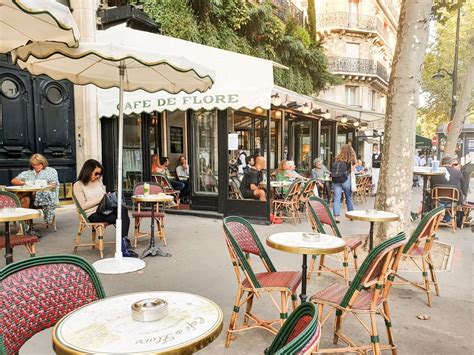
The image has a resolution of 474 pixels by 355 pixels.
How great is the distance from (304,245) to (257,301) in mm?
1203

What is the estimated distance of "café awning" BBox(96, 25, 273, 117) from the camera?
772cm

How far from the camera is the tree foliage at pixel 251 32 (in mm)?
11711

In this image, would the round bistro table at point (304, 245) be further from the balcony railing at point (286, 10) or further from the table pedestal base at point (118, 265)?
the balcony railing at point (286, 10)

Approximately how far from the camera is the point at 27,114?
909cm

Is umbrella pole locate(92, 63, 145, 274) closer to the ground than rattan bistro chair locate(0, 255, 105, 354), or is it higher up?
closer to the ground

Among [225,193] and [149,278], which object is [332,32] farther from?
[149,278]

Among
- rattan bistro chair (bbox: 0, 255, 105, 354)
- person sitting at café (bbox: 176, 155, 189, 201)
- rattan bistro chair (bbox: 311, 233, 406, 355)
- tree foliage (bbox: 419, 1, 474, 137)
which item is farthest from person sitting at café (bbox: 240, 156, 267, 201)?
tree foliage (bbox: 419, 1, 474, 137)

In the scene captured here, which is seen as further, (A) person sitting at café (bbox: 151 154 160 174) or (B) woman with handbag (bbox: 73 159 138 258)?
(A) person sitting at café (bbox: 151 154 160 174)

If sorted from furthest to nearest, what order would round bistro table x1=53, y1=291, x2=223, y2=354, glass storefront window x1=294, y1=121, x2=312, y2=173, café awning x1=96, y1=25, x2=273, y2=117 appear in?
1. glass storefront window x1=294, y1=121, x2=312, y2=173
2. café awning x1=96, y1=25, x2=273, y2=117
3. round bistro table x1=53, y1=291, x2=223, y2=354

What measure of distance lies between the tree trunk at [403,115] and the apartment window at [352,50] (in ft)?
84.6

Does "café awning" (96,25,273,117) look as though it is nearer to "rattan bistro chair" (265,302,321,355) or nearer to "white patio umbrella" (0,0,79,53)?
"white patio umbrella" (0,0,79,53)

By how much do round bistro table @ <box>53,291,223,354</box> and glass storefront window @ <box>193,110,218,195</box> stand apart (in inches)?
283

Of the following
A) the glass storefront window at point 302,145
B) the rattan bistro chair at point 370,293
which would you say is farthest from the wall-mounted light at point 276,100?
the glass storefront window at point 302,145

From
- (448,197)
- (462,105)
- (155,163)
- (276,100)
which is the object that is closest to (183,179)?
(155,163)
